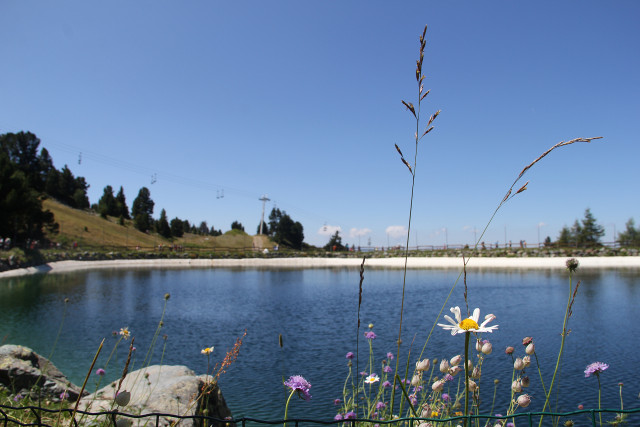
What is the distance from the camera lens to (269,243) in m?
77.1

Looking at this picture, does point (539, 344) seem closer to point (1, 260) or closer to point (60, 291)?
point (60, 291)

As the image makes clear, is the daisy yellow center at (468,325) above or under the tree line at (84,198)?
under

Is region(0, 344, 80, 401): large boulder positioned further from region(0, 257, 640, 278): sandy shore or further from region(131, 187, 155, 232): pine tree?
region(131, 187, 155, 232): pine tree

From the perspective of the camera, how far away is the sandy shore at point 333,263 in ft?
136

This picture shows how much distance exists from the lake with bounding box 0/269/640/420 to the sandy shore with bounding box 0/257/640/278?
18.5 meters

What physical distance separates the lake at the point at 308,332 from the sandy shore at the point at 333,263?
729 inches

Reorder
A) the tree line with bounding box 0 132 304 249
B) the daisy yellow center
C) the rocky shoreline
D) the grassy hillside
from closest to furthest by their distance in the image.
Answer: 1. the daisy yellow center
2. the rocky shoreline
3. the grassy hillside
4. the tree line with bounding box 0 132 304 249

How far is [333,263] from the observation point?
6091 cm

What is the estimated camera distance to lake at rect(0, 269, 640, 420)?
25.4 ft

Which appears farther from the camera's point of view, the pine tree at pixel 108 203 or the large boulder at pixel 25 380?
the pine tree at pixel 108 203

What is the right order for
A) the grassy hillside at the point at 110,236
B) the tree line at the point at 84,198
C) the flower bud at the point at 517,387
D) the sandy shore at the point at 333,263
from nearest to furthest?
1. the flower bud at the point at 517,387
2. the sandy shore at the point at 333,263
3. the grassy hillside at the point at 110,236
4. the tree line at the point at 84,198

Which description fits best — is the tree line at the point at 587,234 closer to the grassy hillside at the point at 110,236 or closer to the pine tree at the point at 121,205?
the grassy hillside at the point at 110,236

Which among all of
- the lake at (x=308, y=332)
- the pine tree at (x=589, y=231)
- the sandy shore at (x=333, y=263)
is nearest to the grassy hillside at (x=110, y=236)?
the sandy shore at (x=333, y=263)

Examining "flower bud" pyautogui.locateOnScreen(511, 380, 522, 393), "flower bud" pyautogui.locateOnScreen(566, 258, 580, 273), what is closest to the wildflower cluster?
"flower bud" pyautogui.locateOnScreen(511, 380, 522, 393)
